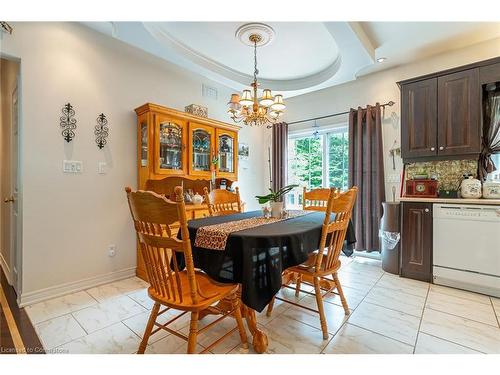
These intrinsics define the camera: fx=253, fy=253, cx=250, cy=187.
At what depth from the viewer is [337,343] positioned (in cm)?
167

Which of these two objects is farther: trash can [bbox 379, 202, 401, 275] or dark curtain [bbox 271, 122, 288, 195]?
dark curtain [bbox 271, 122, 288, 195]

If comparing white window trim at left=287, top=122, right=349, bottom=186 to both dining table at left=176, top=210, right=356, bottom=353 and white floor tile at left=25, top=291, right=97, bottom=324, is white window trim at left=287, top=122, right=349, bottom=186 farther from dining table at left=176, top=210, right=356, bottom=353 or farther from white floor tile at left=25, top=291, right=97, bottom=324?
Answer: white floor tile at left=25, top=291, right=97, bottom=324

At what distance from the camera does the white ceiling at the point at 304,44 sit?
250 centimetres

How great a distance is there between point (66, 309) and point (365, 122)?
394cm

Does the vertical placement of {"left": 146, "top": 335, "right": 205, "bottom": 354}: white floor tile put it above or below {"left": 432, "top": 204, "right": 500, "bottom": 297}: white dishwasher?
below

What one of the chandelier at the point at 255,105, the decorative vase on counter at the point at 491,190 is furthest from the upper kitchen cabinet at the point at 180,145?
the decorative vase on counter at the point at 491,190

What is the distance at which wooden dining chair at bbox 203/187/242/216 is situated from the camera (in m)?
→ 2.41

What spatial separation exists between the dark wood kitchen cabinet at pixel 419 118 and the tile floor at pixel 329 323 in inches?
60.1

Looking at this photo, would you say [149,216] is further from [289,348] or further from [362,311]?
[362,311]

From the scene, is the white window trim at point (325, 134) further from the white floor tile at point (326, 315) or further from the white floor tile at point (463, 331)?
the white floor tile at point (463, 331)

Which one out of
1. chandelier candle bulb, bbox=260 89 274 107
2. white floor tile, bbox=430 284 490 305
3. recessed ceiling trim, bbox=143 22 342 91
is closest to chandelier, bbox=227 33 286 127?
chandelier candle bulb, bbox=260 89 274 107

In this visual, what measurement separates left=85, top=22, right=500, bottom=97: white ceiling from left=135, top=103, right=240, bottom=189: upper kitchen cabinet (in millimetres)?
676

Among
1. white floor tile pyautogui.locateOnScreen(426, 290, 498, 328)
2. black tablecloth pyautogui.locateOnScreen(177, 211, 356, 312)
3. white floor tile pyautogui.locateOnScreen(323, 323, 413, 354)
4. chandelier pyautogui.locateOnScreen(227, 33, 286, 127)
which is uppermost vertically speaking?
chandelier pyautogui.locateOnScreen(227, 33, 286, 127)
